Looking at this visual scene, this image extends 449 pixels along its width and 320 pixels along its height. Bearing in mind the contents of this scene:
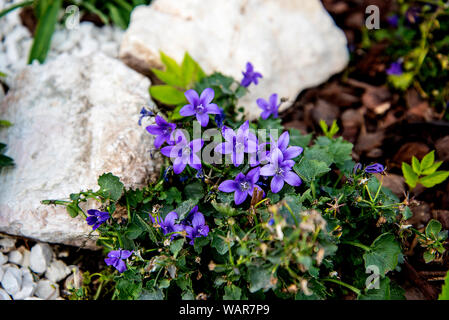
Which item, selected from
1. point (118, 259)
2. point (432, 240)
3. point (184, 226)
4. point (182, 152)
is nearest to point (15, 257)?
point (118, 259)

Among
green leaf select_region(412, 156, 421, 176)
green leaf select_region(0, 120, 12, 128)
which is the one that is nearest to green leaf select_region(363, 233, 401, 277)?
green leaf select_region(412, 156, 421, 176)

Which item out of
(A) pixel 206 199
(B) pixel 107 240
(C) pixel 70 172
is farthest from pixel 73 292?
(A) pixel 206 199

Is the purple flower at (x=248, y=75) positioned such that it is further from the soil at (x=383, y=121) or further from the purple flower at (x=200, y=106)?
the soil at (x=383, y=121)

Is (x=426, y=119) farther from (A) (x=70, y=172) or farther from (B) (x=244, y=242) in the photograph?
(A) (x=70, y=172)

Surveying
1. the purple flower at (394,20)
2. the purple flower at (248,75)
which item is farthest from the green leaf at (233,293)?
the purple flower at (394,20)

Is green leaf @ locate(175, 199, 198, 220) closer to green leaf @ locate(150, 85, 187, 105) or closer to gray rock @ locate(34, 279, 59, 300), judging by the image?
green leaf @ locate(150, 85, 187, 105)

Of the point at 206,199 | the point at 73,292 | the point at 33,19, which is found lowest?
the point at 73,292
